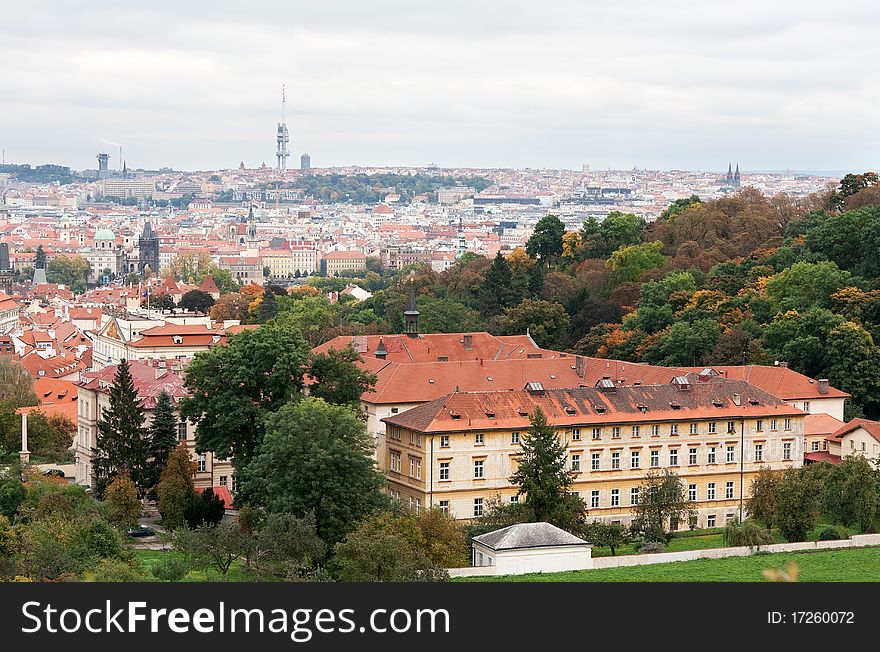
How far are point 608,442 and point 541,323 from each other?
84.3 ft

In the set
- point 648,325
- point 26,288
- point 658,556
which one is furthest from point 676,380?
point 26,288

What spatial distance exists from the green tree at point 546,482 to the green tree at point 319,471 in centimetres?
324

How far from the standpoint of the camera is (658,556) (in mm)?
35719

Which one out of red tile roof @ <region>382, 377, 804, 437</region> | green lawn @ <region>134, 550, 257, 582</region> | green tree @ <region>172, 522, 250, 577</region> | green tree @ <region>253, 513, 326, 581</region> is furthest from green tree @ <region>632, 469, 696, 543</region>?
green tree @ <region>172, 522, 250, 577</region>

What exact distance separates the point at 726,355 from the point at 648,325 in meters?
7.07

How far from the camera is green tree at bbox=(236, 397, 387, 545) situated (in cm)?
3619

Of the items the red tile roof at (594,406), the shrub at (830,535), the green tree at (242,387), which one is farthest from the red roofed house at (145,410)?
the shrub at (830,535)

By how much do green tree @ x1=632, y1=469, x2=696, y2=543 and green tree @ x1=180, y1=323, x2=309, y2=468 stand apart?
8882 mm

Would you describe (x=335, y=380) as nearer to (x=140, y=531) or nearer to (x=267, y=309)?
(x=140, y=531)

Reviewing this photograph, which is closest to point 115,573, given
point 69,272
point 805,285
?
point 805,285

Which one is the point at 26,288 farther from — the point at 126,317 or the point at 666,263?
the point at 666,263

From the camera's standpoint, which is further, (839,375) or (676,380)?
(839,375)

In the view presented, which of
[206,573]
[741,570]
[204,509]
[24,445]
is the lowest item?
[24,445]

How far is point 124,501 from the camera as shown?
41.8m
